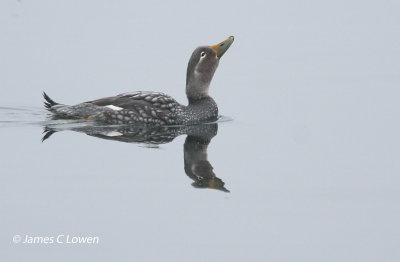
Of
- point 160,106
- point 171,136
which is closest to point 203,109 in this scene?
point 160,106

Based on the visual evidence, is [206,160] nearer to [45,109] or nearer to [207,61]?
[207,61]

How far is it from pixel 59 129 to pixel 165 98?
2.05 metres

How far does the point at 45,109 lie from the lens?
15867 mm

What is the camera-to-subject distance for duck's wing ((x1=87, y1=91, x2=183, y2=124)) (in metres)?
14.4

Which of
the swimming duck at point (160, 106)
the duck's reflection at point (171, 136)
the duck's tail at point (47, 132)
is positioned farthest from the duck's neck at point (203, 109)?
the duck's tail at point (47, 132)

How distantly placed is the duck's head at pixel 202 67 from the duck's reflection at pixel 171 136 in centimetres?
77

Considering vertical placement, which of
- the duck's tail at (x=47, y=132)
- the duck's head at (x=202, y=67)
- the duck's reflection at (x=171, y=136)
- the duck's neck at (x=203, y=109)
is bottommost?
the duck's tail at (x=47, y=132)

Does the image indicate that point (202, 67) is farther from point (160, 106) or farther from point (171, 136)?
point (171, 136)

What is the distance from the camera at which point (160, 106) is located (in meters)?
14.6

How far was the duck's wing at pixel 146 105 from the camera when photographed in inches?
566

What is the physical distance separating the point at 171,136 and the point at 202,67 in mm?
2042

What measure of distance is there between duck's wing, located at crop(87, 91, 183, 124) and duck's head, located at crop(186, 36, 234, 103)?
0.78m

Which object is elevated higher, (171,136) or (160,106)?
(160,106)

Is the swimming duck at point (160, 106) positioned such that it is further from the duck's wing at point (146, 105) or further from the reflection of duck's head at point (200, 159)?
the reflection of duck's head at point (200, 159)
